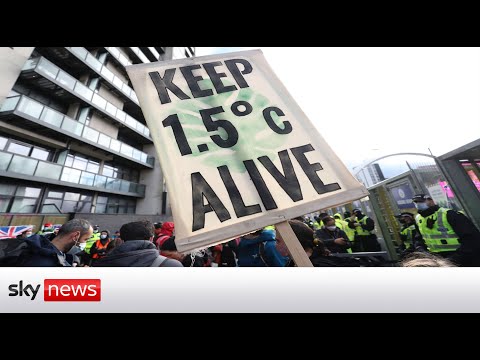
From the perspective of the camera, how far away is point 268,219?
105 centimetres

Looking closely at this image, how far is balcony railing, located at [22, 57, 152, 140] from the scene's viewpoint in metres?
9.62

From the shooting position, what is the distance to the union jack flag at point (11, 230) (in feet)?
24.3

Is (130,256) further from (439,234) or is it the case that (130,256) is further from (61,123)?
(61,123)

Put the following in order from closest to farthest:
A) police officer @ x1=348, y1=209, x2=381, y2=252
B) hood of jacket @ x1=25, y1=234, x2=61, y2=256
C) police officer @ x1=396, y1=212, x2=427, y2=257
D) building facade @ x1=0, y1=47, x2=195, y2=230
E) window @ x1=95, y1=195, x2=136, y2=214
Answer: hood of jacket @ x1=25, y1=234, x2=61, y2=256, police officer @ x1=396, y1=212, x2=427, y2=257, police officer @ x1=348, y1=209, x2=381, y2=252, building facade @ x1=0, y1=47, x2=195, y2=230, window @ x1=95, y1=195, x2=136, y2=214

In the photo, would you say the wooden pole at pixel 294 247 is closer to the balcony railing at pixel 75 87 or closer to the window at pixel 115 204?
the balcony railing at pixel 75 87

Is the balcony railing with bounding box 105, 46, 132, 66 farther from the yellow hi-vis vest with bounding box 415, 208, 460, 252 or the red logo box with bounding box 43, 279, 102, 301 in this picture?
the yellow hi-vis vest with bounding box 415, 208, 460, 252

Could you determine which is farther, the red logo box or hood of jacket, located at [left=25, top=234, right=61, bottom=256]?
hood of jacket, located at [left=25, top=234, right=61, bottom=256]

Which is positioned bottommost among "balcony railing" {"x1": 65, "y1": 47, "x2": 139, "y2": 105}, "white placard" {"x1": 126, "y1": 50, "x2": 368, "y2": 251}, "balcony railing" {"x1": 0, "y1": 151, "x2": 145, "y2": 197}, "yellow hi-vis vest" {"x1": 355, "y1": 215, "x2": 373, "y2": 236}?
"yellow hi-vis vest" {"x1": 355, "y1": 215, "x2": 373, "y2": 236}

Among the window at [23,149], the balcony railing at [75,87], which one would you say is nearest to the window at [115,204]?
the window at [23,149]

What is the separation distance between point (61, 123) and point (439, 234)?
1524 centimetres

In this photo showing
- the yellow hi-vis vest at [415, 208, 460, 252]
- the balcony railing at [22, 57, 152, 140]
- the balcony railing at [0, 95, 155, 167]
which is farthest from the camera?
the balcony railing at [22, 57, 152, 140]

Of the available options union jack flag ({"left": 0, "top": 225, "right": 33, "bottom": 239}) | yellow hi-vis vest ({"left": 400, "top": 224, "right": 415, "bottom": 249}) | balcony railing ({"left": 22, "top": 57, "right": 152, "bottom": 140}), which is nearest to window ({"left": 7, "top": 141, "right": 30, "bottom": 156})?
balcony railing ({"left": 22, "top": 57, "right": 152, "bottom": 140})

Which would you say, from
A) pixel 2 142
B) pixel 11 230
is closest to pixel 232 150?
pixel 11 230

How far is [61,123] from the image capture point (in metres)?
10.4
